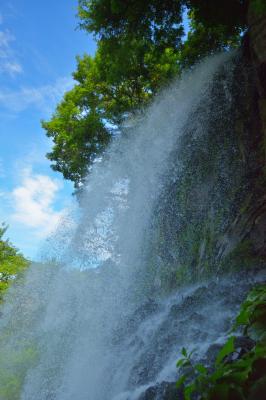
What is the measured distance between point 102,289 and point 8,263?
16.3 meters

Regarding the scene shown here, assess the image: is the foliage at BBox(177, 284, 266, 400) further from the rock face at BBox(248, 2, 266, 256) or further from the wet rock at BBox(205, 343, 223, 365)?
the rock face at BBox(248, 2, 266, 256)

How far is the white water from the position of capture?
25.4 feet

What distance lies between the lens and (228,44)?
514 inches

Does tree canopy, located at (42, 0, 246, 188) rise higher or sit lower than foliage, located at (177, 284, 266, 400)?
higher

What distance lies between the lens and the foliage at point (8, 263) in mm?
23973

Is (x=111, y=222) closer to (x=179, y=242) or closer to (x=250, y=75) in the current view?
(x=179, y=242)

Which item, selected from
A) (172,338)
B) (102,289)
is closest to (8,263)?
(102,289)

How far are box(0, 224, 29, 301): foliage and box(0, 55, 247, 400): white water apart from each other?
8.35 m

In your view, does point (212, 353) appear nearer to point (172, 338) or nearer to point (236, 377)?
point (172, 338)

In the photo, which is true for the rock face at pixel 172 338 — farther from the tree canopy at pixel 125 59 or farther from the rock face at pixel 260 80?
the tree canopy at pixel 125 59

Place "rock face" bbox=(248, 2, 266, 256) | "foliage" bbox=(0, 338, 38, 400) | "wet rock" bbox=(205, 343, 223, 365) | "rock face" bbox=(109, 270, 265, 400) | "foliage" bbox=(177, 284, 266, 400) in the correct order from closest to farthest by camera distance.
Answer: "foliage" bbox=(177, 284, 266, 400)
"wet rock" bbox=(205, 343, 223, 365)
"rock face" bbox=(109, 270, 265, 400)
"rock face" bbox=(248, 2, 266, 256)
"foliage" bbox=(0, 338, 38, 400)

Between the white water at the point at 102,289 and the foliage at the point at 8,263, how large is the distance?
329 inches

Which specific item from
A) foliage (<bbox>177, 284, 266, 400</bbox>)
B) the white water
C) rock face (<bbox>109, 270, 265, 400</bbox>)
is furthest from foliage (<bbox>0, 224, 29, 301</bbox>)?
foliage (<bbox>177, 284, 266, 400</bbox>)

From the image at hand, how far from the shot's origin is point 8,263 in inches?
1012
